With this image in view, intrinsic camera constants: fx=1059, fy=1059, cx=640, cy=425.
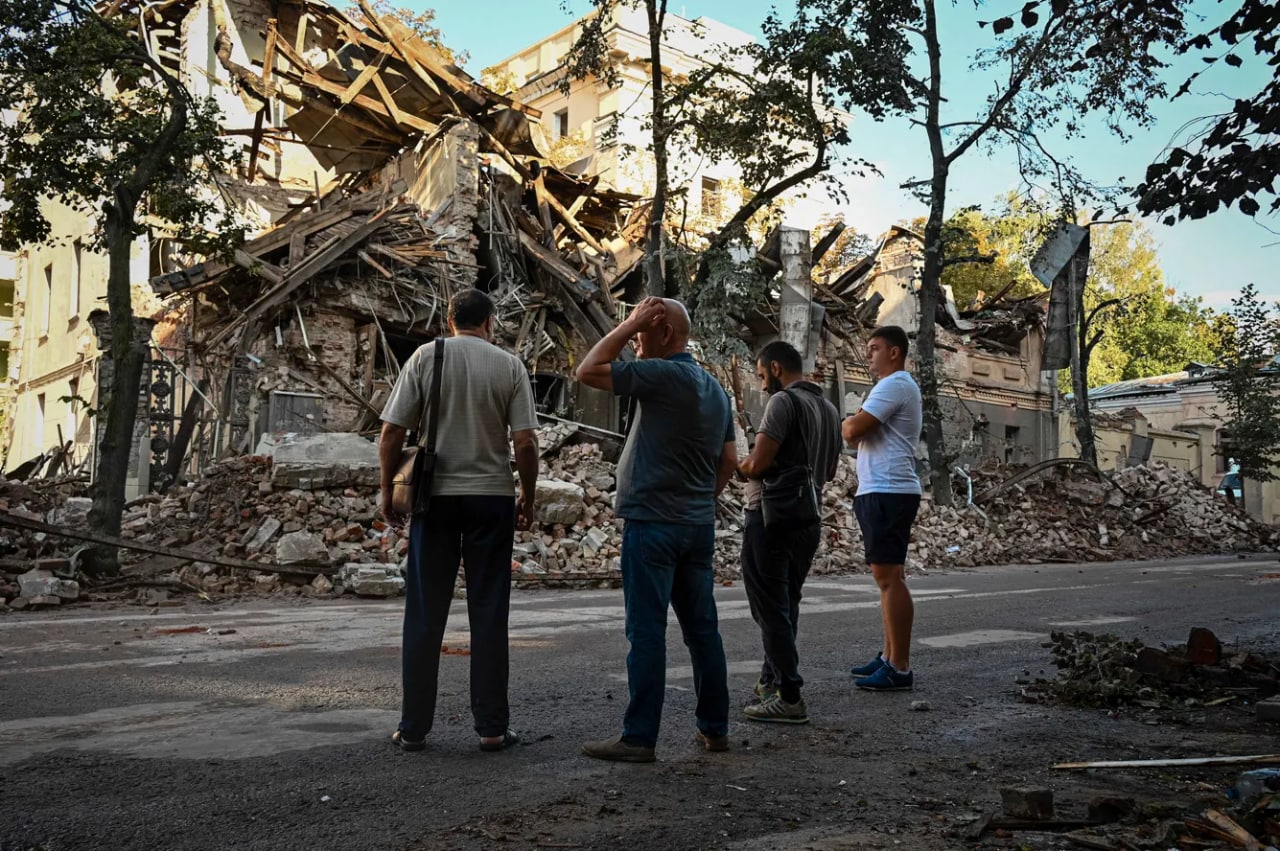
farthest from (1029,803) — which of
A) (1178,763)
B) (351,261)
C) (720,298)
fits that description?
(720,298)

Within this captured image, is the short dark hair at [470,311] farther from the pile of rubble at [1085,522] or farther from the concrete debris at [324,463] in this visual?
the pile of rubble at [1085,522]

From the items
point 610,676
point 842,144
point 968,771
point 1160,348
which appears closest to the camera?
point 968,771

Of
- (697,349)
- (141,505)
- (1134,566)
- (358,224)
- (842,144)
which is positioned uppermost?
(842,144)

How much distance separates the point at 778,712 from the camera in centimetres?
497

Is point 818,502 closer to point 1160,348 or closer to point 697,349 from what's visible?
point 697,349

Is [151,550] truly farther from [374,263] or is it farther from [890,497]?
[374,263]

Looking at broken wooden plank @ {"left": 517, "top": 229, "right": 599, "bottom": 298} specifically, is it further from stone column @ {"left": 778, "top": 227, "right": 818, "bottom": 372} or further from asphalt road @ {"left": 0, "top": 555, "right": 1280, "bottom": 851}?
asphalt road @ {"left": 0, "top": 555, "right": 1280, "bottom": 851}

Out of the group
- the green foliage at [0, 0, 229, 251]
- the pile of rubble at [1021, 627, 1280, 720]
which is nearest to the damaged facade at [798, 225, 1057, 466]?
the green foliage at [0, 0, 229, 251]

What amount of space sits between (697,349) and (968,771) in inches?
745

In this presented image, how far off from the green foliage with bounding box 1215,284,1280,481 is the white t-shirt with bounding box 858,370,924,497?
96.1 ft

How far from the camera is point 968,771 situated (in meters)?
4.10

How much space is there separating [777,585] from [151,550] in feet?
28.4

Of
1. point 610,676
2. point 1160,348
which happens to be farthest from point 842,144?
point 1160,348

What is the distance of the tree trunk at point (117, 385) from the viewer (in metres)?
12.0
